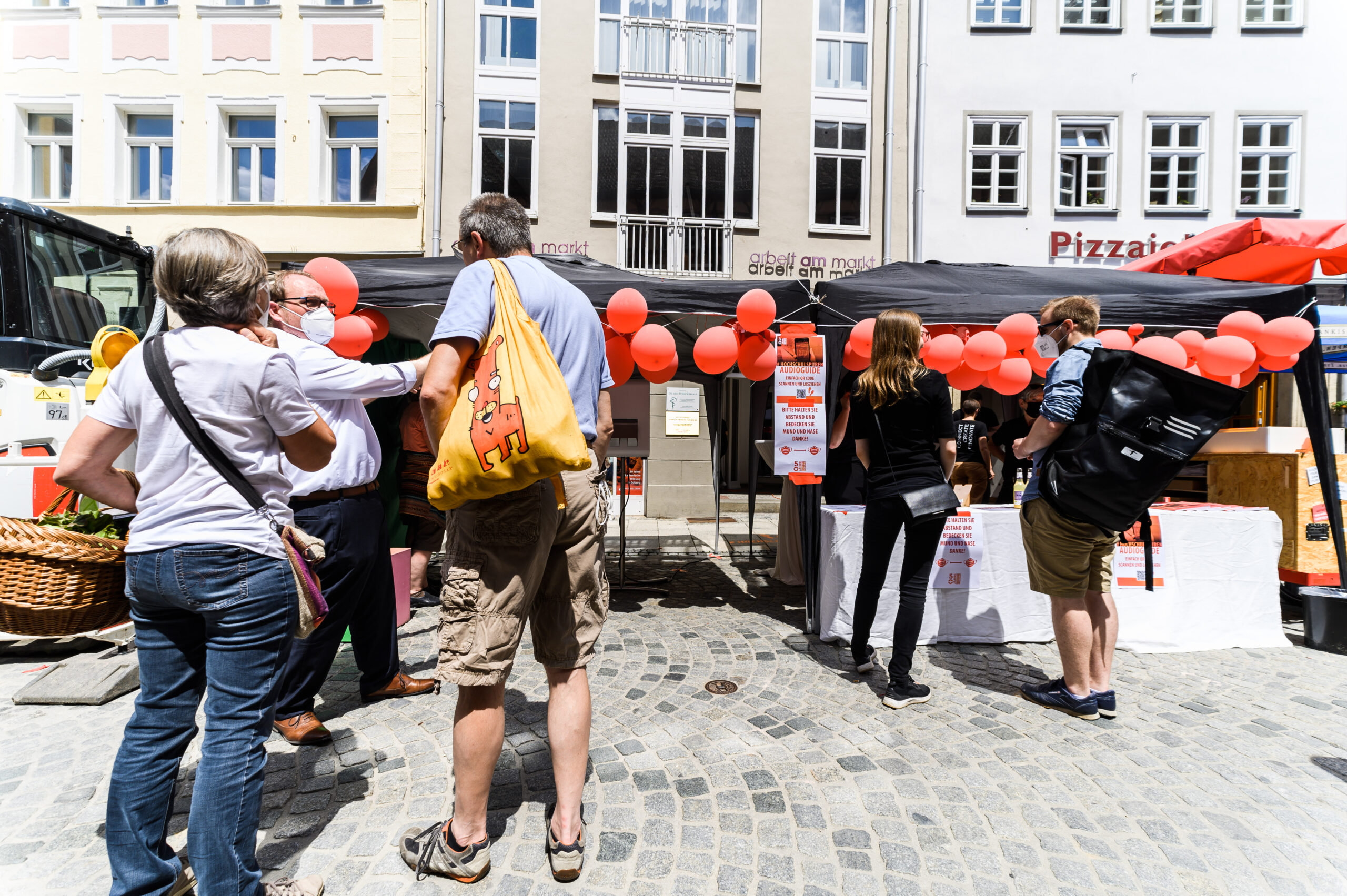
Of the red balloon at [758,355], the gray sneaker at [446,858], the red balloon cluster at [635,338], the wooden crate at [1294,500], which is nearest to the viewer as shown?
the gray sneaker at [446,858]

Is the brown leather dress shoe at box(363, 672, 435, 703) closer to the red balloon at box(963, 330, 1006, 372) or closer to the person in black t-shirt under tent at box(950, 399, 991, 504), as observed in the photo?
the red balloon at box(963, 330, 1006, 372)

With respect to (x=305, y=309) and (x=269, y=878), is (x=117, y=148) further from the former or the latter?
(x=269, y=878)

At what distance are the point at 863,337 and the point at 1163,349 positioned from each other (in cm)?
175

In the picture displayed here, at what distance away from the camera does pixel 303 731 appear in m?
2.50

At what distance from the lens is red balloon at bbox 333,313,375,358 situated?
3.62 metres

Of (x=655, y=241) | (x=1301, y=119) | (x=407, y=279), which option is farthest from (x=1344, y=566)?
(x=1301, y=119)

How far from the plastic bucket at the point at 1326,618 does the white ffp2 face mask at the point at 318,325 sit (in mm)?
5488

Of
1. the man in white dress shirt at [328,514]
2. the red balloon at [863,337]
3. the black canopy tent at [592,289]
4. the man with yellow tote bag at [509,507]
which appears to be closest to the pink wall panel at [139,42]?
the black canopy tent at [592,289]

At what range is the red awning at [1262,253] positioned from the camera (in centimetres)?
497

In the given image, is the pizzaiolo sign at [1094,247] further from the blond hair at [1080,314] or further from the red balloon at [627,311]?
the red balloon at [627,311]

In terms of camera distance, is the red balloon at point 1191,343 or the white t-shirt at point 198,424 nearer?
the white t-shirt at point 198,424

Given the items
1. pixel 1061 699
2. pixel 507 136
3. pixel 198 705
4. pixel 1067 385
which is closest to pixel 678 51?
pixel 507 136

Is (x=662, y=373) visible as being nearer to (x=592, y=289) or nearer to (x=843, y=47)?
(x=592, y=289)

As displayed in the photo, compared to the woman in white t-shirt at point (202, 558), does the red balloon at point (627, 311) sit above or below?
above
